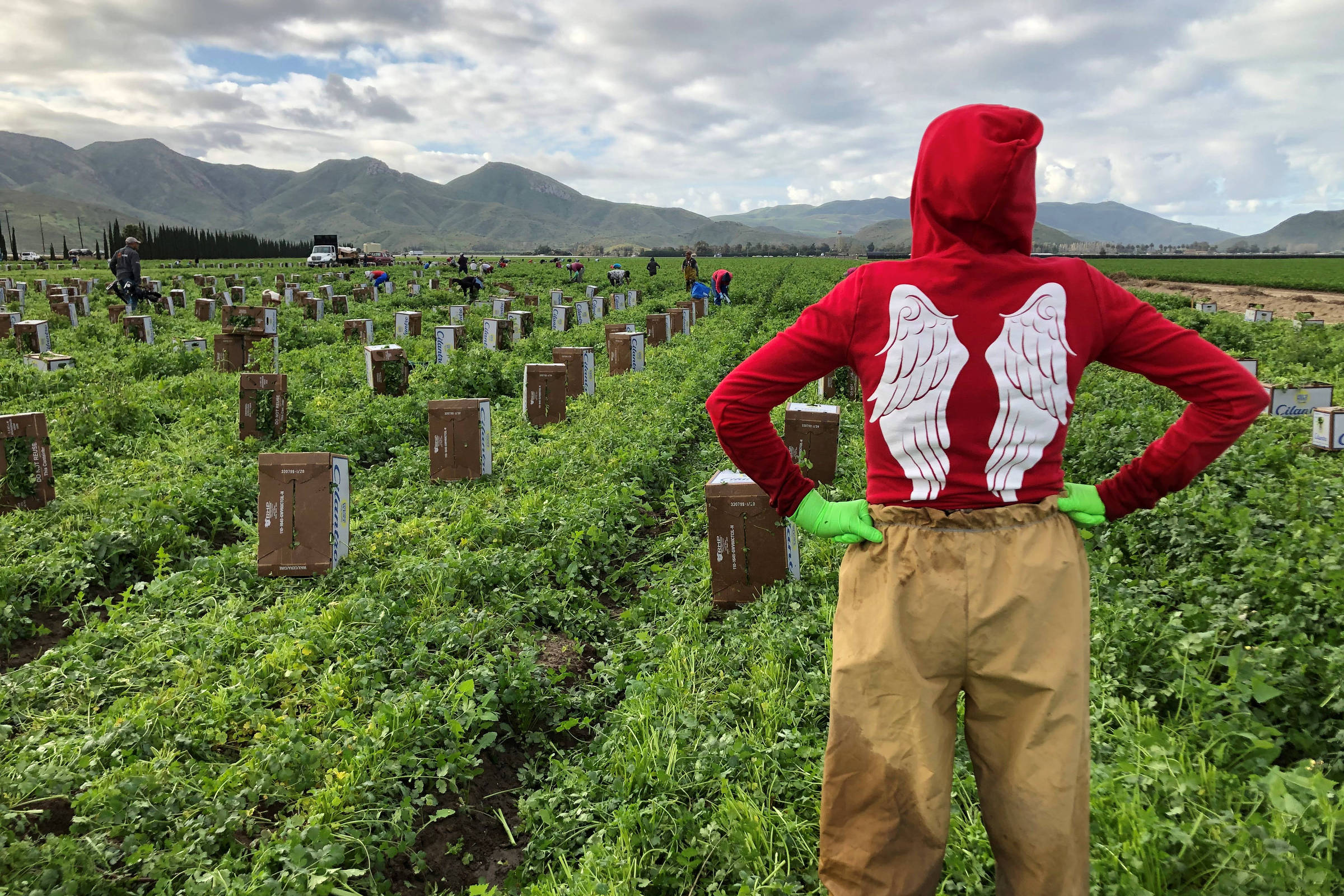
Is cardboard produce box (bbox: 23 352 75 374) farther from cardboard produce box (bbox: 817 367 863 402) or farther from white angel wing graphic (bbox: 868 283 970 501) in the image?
white angel wing graphic (bbox: 868 283 970 501)

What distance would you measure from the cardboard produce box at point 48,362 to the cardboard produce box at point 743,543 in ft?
35.1

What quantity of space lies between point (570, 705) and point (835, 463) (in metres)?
3.64

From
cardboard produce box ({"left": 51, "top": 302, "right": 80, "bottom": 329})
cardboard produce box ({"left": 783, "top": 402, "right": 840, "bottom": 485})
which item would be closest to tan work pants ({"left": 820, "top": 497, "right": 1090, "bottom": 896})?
cardboard produce box ({"left": 783, "top": 402, "right": 840, "bottom": 485})

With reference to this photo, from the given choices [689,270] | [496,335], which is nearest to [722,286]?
[689,270]

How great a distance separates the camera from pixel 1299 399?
769cm

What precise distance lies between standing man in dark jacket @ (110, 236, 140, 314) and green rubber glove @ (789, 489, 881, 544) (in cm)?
2026

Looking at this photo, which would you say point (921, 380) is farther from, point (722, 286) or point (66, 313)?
point (722, 286)

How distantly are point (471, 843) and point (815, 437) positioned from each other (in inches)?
177

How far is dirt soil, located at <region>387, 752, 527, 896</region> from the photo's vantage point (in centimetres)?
310

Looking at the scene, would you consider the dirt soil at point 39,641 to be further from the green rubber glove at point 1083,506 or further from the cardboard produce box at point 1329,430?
the cardboard produce box at point 1329,430

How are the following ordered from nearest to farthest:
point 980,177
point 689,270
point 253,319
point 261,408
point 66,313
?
point 980,177 < point 261,408 < point 253,319 < point 66,313 < point 689,270

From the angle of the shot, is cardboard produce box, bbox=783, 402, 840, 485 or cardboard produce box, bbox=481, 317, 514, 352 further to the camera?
cardboard produce box, bbox=481, 317, 514, 352

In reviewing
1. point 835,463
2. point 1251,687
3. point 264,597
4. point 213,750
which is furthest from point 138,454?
point 1251,687

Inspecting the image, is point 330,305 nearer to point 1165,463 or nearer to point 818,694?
point 818,694
